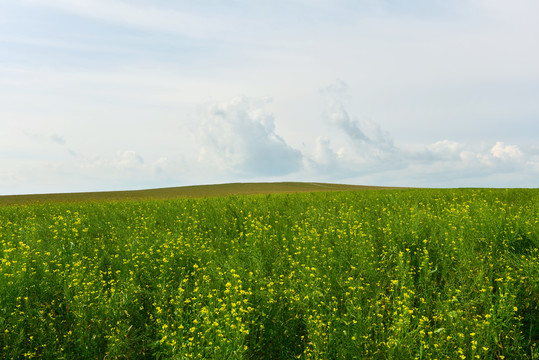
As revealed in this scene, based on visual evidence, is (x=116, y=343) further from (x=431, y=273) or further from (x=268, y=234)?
(x=431, y=273)

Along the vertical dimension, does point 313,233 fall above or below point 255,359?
above

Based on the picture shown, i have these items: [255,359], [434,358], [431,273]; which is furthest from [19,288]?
[431,273]

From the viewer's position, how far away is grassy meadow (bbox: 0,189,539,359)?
382cm

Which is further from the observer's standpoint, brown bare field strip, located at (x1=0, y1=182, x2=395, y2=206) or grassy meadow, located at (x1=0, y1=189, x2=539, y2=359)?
brown bare field strip, located at (x1=0, y1=182, x2=395, y2=206)

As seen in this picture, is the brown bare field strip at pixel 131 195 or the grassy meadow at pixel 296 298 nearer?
the grassy meadow at pixel 296 298

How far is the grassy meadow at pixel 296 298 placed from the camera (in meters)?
3.82

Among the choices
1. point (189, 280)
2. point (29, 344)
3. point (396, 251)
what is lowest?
point (29, 344)

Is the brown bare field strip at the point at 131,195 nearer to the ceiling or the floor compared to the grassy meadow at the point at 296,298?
nearer to the ceiling

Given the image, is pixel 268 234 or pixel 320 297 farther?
pixel 268 234

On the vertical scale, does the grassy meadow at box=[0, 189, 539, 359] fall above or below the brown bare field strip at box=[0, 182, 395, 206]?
below

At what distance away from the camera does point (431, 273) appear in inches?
203

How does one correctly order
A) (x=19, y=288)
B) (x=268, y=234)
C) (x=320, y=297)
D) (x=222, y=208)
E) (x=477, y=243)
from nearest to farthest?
1. (x=320, y=297)
2. (x=19, y=288)
3. (x=477, y=243)
4. (x=268, y=234)
5. (x=222, y=208)

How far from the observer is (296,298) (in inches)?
171

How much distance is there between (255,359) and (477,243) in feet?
14.2
